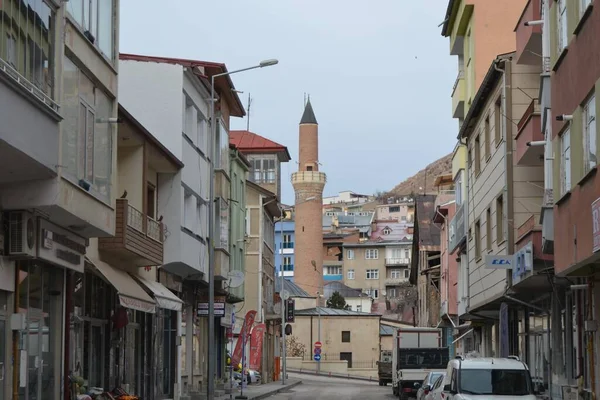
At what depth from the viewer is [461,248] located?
44.7 meters

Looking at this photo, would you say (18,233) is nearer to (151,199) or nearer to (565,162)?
(565,162)

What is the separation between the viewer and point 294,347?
3777 inches

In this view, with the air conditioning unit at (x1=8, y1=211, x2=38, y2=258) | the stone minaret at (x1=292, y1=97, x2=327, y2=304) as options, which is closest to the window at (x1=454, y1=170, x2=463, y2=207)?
the air conditioning unit at (x1=8, y1=211, x2=38, y2=258)

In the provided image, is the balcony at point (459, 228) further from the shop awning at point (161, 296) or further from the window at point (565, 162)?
the window at point (565, 162)

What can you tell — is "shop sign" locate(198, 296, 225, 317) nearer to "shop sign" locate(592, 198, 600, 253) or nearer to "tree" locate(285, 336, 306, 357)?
"shop sign" locate(592, 198, 600, 253)

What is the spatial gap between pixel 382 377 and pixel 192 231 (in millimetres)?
36471

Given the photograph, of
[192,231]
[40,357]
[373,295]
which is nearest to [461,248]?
[192,231]

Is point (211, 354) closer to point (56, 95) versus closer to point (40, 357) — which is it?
point (40, 357)

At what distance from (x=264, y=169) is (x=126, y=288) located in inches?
2196

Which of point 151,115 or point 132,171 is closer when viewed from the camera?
point 132,171

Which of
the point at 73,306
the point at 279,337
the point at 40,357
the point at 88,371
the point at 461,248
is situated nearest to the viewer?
the point at 40,357

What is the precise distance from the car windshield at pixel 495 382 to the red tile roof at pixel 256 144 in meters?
57.9

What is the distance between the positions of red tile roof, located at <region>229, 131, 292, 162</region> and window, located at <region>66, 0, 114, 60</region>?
54978 millimetres

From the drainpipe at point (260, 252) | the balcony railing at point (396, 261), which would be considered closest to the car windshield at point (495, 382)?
the drainpipe at point (260, 252)
